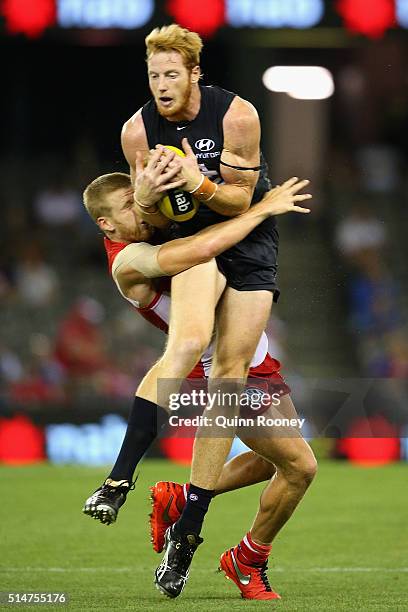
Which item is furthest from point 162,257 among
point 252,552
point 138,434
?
point 252,552

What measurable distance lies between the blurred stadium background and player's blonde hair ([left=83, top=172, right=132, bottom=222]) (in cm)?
391

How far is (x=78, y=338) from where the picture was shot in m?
13.4

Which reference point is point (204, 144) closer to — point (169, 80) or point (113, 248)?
point (169, 80)

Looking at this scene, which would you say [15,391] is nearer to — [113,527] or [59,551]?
[113,527]

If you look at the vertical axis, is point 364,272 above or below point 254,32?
below

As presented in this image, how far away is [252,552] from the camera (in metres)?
6.24

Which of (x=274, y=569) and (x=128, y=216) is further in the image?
(x=274, y=569)

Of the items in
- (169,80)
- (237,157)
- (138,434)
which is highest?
(169,80)

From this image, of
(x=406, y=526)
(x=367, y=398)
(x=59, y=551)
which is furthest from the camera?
(x=367, y=398)

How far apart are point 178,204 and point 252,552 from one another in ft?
5.49

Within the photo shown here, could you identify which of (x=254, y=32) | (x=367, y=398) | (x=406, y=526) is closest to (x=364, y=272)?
(x=367, y=398)

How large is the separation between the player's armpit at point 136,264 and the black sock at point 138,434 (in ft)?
1.97

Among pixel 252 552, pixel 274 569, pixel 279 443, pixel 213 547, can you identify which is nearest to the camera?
pixel 279 443

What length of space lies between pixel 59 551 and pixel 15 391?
18.9 ft
